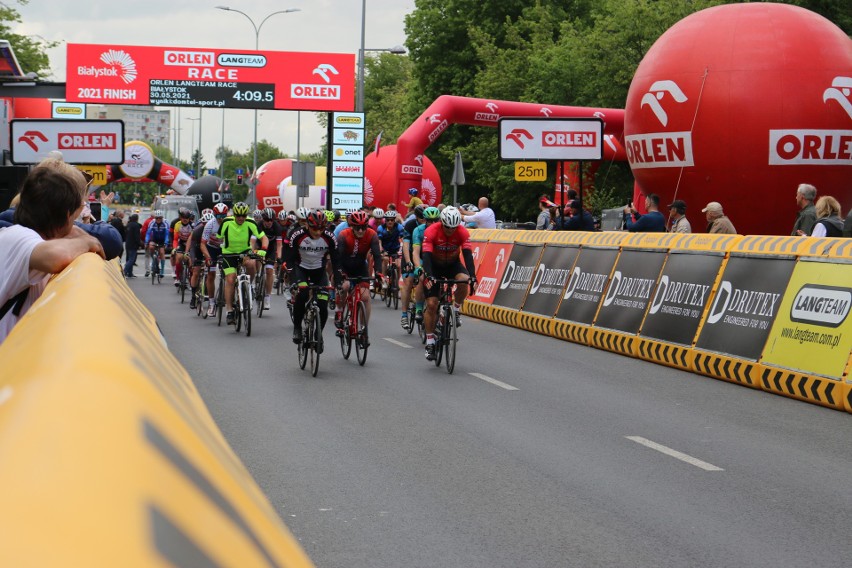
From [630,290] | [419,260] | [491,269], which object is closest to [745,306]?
[630,290]

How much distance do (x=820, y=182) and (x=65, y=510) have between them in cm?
2318

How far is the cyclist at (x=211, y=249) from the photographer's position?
19.9 meters

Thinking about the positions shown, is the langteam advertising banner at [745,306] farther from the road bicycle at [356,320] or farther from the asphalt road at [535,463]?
the road bicycle at [356,320]

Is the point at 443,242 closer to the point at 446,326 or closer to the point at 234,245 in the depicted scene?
the point at 446,326

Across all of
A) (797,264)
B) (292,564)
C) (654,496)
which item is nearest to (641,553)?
(654,496)

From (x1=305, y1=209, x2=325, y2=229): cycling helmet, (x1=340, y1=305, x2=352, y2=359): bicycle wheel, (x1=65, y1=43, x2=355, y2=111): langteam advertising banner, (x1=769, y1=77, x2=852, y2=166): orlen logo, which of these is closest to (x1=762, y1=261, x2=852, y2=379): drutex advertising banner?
(x1=340, y1=305, x2=352, y2=359): bicycle wheel

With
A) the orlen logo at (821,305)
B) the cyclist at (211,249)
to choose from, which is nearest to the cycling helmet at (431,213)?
the orlen logo at (821,305)

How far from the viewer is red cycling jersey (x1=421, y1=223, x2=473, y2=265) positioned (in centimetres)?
1386

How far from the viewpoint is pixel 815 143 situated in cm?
2245

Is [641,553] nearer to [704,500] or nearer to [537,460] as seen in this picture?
[704,500]

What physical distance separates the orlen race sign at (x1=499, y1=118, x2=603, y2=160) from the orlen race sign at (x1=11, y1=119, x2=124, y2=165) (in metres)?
8.37

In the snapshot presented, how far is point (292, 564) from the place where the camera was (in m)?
1.40

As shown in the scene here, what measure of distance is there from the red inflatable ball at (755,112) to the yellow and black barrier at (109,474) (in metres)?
22.2

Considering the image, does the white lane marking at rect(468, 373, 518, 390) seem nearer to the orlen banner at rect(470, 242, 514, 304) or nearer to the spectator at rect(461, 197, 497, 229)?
the orlen banner at rect(470, 242, 514, 304)
